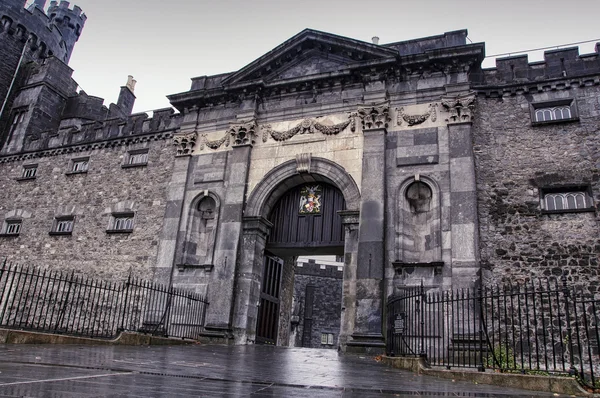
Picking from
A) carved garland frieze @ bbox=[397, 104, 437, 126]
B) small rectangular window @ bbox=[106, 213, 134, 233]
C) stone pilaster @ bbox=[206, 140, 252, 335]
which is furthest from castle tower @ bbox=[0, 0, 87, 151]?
carved garland frieze @ bbox=[397, 104, 437, 126]

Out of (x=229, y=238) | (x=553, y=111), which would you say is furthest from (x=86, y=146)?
(x=553, y=111)

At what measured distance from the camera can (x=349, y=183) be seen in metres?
14.8

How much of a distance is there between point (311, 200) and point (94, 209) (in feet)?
31.3

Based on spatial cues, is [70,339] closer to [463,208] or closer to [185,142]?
[185,142]

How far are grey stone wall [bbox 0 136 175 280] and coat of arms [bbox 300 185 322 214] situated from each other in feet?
18.6

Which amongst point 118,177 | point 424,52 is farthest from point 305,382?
point 118,177

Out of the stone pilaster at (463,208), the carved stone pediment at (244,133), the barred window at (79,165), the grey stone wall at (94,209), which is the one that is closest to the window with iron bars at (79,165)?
the barred window at (79,165)

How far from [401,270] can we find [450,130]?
14.6 ft

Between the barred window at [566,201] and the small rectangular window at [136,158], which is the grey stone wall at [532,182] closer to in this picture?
the barred window at [566,201]

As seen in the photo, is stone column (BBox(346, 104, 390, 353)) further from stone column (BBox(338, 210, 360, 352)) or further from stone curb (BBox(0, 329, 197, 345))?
stone curb (BBox(0, 329, 197, 345))

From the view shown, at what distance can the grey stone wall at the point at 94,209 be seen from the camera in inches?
→ 709

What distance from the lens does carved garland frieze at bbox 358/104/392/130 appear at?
48.8 feet

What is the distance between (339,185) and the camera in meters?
14.9

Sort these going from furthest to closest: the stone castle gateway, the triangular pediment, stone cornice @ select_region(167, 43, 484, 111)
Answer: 1. the triangular pediment
2. stone cornice @ select_region(167, 43, 484, 111)
3. the stone castle gateway
